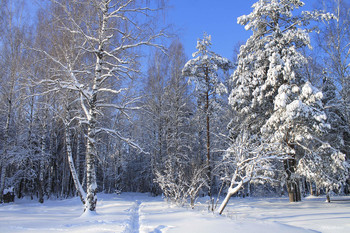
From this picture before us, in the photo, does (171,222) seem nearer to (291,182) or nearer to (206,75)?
(291,182)

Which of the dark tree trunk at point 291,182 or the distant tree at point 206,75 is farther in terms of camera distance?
the distant tree at point 206,75

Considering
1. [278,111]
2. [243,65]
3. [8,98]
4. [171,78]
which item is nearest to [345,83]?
[278,111]

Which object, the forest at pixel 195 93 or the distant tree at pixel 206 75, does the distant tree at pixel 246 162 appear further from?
the distant tree at pixel 206 75

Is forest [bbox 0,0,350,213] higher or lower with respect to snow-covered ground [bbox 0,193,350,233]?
higher

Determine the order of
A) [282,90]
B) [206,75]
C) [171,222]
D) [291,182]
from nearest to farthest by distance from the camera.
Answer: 1. [171,222]
2. [282,90]
3. [291,182]
4. [206,75]

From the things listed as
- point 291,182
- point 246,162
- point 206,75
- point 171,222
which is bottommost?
point 171,222

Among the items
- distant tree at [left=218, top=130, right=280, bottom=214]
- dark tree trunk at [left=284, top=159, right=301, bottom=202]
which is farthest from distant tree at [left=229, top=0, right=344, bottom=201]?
distant tree at [left=218, top=130, right=280, bottom=214]

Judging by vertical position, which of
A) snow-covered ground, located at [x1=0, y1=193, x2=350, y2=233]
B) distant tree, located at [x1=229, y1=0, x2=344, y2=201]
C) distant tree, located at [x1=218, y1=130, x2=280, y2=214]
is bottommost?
snow-covered ground, located at [x1=0, y1=193, x2=350, y2=233]

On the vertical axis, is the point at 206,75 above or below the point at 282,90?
above

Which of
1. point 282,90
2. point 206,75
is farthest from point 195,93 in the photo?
point 282,90

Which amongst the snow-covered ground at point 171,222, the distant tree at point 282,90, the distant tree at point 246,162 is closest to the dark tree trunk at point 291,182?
the distant tree at point 282,90

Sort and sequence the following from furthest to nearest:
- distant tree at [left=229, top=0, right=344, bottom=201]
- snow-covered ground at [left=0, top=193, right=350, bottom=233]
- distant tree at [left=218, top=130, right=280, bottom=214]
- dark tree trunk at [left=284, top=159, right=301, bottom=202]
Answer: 1. dark tree trunk at [left=284, top=159, right=301, bottom=202]
2. distant tree at [left=229, top=0, right=344, bottom=201]
3. distant tree at [left=218, top=130, right=280, bottom=214]
4. snow-covered ground at [left=0, top=193, right=350, bottom=233]

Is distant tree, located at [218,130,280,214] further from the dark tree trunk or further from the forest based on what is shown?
the dark tree trunk

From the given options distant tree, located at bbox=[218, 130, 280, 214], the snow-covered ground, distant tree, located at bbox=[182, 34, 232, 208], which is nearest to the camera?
the snow-covered ground
